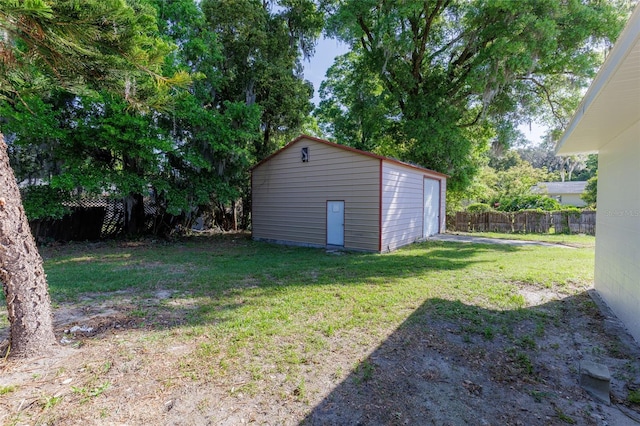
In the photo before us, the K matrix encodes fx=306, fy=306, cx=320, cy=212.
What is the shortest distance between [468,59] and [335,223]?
9804mm

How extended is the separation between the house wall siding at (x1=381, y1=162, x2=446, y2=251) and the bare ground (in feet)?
17.2

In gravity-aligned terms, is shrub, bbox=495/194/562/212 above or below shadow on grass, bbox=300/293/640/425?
above

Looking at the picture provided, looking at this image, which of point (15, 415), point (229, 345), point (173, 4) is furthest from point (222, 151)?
point (15, 415)

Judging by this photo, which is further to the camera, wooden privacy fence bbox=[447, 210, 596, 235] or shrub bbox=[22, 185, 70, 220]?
wooden privacy fence bbox=[447, 210, 596, 235]

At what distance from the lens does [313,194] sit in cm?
967

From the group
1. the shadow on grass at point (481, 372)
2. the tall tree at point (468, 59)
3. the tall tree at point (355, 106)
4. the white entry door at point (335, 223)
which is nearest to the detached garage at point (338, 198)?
the white entry door at point (335, 223)

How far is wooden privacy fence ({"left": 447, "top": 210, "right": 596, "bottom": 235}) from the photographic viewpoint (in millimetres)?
12688

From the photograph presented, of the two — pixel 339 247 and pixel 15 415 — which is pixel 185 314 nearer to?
pixel 15 415

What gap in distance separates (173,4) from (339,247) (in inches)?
353

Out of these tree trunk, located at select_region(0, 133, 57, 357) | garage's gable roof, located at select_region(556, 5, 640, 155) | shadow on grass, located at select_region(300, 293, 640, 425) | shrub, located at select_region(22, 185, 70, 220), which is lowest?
shadow on grass, located at select_region(300, 293, 640, 425)

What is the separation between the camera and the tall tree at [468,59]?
10.3 meters

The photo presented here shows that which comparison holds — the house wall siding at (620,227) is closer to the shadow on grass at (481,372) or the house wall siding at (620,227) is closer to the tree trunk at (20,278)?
the shadow on grass at (481,372)

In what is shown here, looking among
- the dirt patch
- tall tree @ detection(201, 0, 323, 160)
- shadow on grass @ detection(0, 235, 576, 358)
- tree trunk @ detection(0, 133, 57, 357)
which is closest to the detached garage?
shadow on grass @ detection(0, 235, 576, 358)

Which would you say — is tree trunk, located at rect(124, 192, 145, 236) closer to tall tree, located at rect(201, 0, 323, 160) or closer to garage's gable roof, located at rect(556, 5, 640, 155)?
tall tree, located at rect(201, 0, 323, 160)
